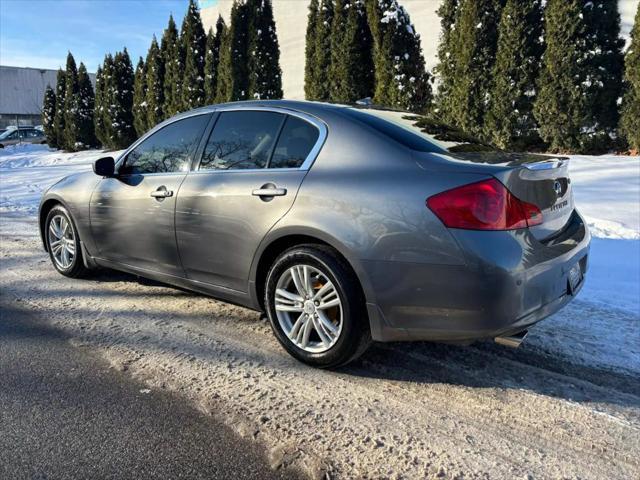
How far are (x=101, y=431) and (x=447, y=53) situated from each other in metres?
11.9

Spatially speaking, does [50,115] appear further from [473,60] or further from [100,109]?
[473,60]

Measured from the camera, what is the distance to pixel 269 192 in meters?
3.20

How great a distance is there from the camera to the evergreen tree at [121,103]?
22989mm

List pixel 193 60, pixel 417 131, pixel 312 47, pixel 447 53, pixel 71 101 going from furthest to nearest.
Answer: pixel 71 101
pixel 193 60
pixel 312 47
pixel 447 53
pixel 417 131

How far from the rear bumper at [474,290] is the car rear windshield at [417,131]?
0.68 meters

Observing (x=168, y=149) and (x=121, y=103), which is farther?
(x=121, y=103)

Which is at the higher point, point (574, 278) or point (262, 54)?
point (262, 54)

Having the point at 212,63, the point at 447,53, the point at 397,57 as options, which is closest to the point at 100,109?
the point at 212,63

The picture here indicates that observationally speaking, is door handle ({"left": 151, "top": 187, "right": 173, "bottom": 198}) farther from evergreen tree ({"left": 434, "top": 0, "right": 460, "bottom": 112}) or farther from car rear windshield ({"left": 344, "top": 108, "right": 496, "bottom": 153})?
evergreen tree ({"left": 434, "top": 0, "right": 460, "bottom": 112})

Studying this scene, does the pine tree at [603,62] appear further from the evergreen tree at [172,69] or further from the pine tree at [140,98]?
the pine tree at [140,98]

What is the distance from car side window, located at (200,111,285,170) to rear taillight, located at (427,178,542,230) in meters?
1.30

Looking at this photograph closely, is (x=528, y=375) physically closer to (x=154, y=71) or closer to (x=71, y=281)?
(x=71, y=281)

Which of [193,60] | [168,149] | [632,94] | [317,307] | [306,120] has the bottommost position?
[317,307]

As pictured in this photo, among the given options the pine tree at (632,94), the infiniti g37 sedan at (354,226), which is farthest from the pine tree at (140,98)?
the infiniti g37 sedan at (354,226)
